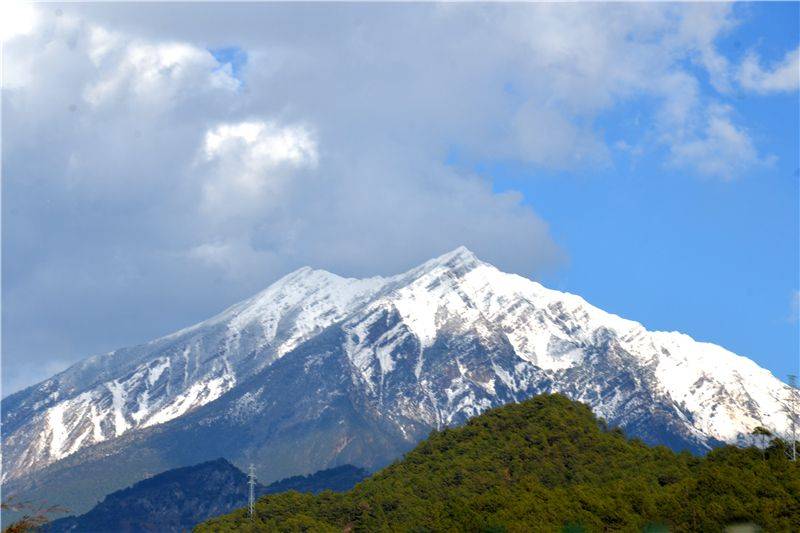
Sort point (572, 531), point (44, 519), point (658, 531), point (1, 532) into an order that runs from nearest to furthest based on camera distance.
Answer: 1. point (44, 519)
2. point (1, 532)
3. point (572, 531)
4. point (658, 531)

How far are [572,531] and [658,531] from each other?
61.1 meters

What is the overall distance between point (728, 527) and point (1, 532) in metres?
135

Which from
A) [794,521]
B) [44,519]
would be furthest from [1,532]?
[794,521]

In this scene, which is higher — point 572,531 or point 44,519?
point 572,531

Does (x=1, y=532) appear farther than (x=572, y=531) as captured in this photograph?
No

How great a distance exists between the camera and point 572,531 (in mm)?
134125

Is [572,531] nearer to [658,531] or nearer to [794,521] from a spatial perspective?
[658,531]

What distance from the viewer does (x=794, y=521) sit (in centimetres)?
19725

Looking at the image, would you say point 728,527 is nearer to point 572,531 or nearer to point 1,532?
point 572,531

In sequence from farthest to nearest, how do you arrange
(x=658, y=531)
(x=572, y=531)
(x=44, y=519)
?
(x=658, y=531) < (x=572, y=531) < (x=44, y=519)

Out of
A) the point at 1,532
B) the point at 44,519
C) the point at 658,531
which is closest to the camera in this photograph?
the point at 44,519

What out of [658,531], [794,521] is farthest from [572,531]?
[794,521]

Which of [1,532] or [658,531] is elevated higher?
[658,531]

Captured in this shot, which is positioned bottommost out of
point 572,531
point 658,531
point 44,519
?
point 44,519
